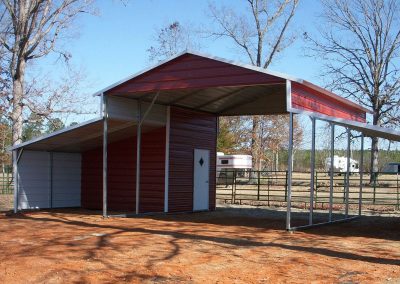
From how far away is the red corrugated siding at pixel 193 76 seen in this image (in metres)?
11.0

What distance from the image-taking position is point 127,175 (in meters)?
15.9

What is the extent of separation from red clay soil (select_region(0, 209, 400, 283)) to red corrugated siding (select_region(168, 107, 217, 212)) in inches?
98.7

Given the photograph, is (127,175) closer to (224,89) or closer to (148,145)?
(148,145)

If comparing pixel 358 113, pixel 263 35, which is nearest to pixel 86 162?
pixel 358 113

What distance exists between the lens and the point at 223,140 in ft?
133

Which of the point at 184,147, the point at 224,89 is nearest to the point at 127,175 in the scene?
the point at 184,147

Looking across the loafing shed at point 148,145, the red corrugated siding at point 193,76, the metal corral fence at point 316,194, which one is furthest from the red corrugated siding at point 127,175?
the metal corral fence at point 316,194

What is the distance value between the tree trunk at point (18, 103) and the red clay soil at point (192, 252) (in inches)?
293

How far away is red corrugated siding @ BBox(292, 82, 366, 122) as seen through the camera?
36.5 ft

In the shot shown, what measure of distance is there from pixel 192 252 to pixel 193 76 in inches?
189

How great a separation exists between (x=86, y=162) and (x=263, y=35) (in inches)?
666

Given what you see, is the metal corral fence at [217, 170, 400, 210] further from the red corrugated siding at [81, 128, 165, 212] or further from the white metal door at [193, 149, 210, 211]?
the red corrugated siding at [81, 128, 165, 212]

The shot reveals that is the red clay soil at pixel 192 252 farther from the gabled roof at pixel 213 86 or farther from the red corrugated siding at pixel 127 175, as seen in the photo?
the gabled roof at pixel 213 86

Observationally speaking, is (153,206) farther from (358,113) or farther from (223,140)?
(223,140)
